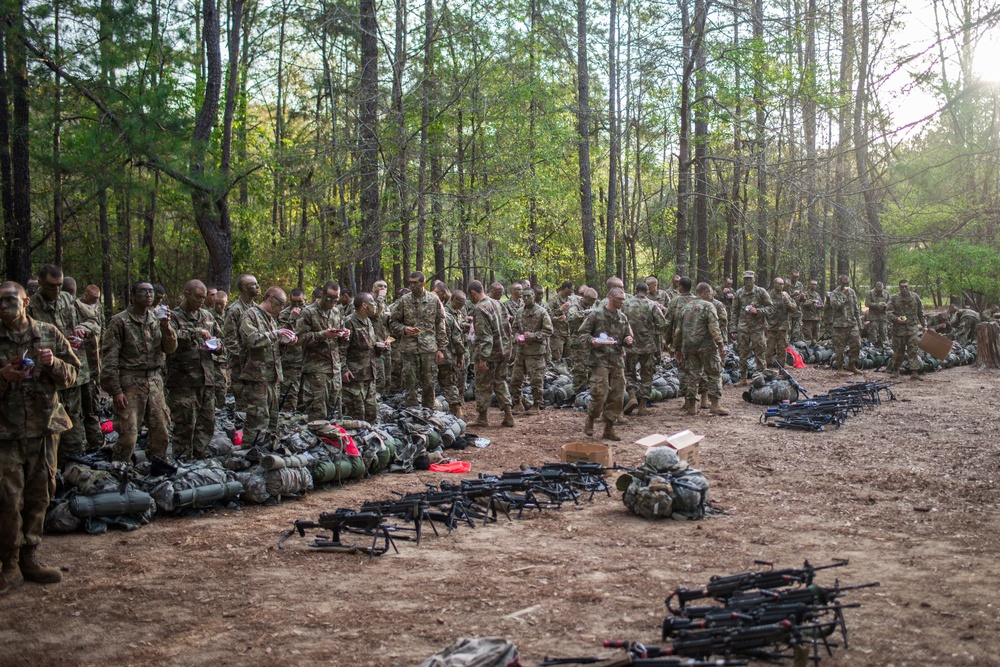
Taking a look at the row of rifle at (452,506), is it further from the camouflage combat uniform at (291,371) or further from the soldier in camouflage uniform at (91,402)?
the camouflage combat uniform at (291,371)

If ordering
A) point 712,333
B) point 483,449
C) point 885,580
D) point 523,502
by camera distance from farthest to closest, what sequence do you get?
point 712,333, point 483,449, point 523,502, point 885,580

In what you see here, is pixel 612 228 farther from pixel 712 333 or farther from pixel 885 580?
pixel 885 580

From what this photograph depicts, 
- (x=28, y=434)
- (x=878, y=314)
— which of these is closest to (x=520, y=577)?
(x=28, y=434)

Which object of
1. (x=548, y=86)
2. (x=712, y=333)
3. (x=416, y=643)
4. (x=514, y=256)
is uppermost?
(x=548, y=86)

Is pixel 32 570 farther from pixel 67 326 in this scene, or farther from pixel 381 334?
pixel 381 334

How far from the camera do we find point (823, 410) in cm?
1266

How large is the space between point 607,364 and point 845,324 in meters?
9.40

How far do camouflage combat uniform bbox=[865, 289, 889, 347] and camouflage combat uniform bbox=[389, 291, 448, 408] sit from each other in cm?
1176

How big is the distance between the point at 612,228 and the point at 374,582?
68.3 ft

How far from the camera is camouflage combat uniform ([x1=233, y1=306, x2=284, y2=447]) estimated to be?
9.82m

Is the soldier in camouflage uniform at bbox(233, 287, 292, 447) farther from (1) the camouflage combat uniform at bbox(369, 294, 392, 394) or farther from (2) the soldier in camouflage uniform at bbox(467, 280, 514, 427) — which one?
(2) the soldier in camouflage uniform at bbox(467, 280, 514, 427)

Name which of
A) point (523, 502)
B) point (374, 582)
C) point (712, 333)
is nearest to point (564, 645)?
point (374, 582)

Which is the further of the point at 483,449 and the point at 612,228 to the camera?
the point at 612,228

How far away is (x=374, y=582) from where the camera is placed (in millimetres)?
5934
